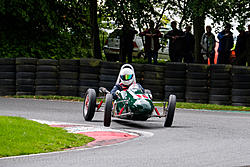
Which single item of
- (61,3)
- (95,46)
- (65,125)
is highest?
(61,3)

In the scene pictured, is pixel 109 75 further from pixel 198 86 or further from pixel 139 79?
pixel 198 86

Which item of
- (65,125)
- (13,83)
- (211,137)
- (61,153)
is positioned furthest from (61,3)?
(61,153)

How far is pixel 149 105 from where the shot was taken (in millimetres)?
11531

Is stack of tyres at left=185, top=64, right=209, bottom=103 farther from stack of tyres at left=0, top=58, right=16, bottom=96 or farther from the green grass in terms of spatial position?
the green grass


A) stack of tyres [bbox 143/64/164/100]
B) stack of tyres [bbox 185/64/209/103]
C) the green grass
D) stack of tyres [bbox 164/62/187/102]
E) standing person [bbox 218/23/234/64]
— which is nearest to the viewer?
the green grass

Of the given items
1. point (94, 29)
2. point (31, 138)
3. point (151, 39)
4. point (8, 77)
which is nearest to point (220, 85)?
point (151, 39)

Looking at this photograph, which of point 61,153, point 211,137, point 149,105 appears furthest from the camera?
point 149,105

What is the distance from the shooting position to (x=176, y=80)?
18531 millimetres

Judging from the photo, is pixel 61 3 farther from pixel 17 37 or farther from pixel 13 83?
pixel 13 83

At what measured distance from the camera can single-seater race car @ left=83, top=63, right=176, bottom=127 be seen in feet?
37.7

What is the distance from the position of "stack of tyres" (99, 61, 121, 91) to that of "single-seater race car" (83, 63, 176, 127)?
6.06 meters

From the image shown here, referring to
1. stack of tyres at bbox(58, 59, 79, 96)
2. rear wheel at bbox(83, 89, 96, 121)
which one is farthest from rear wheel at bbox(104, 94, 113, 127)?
stack of tyres at bbox(58, 59, 79, 96)

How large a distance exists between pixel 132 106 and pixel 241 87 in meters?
7.21

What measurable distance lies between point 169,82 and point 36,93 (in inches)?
178
